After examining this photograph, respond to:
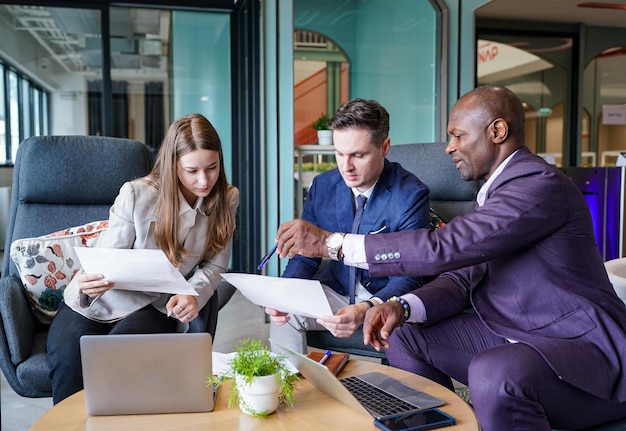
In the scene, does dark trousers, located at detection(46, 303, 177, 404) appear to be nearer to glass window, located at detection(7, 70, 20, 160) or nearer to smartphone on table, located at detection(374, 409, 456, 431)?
smartphone on table, located at detection(374, 409, 456, 431)

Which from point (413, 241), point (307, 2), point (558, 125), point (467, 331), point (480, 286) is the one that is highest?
point (307, 2)

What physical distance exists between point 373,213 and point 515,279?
2.24ft

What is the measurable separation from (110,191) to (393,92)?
2734mm

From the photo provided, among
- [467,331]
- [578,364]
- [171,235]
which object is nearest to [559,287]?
[578,364]

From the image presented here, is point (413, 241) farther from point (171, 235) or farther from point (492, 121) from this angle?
point (171, 235)

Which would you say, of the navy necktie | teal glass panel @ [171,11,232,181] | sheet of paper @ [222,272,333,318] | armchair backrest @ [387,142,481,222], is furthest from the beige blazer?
teal glass panel @ [171,11,232,181]

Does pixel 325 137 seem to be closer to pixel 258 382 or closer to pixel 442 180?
pixel 442 180

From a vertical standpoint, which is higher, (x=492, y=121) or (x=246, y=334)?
(x=492, y=121)

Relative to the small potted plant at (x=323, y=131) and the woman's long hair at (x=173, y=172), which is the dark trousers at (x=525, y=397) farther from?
the small potted plant at (x=323, y=131)

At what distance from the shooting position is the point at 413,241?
1493 mm

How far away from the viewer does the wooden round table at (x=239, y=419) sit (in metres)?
1.26

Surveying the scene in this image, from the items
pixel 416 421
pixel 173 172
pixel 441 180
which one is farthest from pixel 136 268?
pixel 441 180

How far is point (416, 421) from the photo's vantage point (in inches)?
49.3

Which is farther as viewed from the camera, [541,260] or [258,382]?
[541,260]
